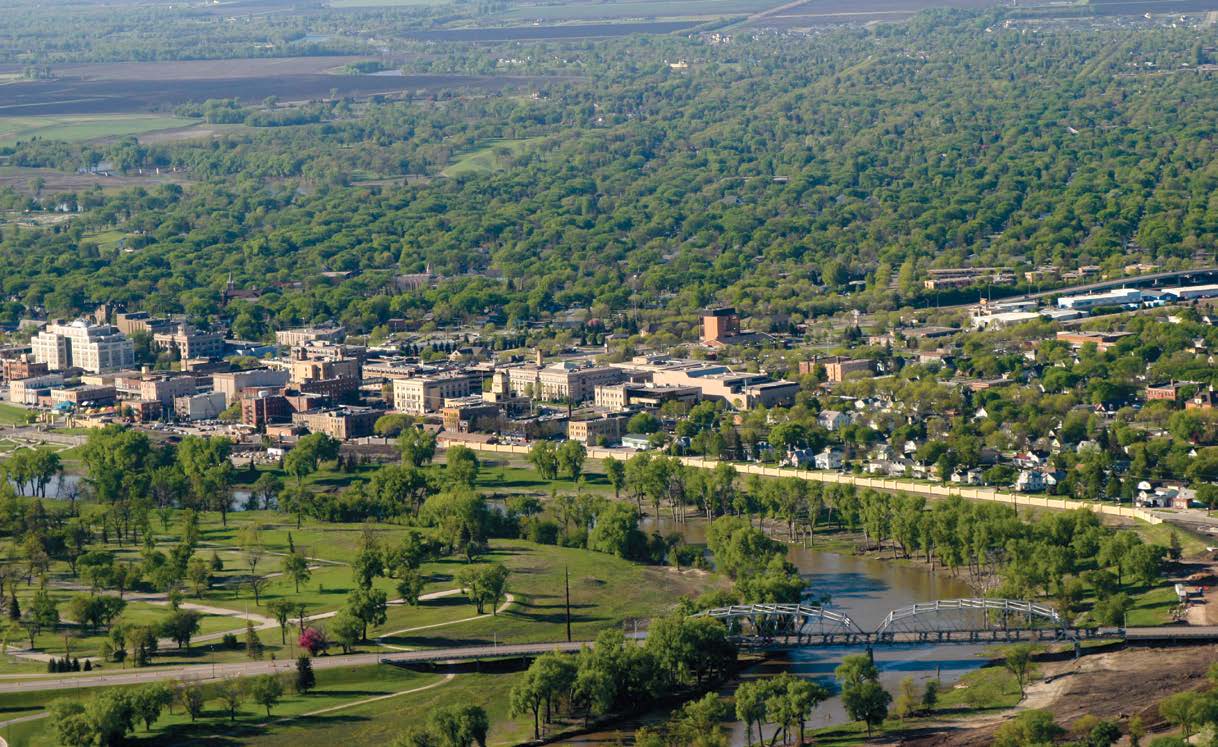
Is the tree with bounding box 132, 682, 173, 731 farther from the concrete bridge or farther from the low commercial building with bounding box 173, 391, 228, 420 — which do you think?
the low commercial building with bounding box 173, 391, 228, 420

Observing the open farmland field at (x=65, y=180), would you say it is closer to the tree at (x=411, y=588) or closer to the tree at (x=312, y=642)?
the tree at (x=411, y=588)

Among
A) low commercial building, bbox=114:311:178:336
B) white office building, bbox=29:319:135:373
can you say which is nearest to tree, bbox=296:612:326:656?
white office building, bbox=29:319:135:373

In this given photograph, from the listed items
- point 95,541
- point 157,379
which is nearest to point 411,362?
point 157,379

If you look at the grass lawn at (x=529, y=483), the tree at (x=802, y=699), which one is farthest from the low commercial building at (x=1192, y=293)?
the tree at (x=802, y=699)

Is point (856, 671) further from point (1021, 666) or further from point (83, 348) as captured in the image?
point (83, 348)

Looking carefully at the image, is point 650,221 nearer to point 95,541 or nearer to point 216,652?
point 95,541
